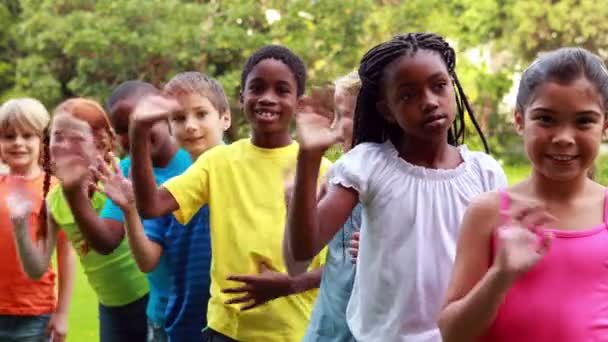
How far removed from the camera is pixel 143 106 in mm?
3172

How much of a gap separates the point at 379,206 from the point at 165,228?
5.31ft

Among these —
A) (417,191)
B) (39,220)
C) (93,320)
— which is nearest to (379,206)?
(417,191)

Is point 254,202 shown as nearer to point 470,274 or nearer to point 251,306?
point 251,306

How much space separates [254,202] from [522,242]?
159 centimetres

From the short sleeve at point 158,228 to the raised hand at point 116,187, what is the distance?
1.25 feet

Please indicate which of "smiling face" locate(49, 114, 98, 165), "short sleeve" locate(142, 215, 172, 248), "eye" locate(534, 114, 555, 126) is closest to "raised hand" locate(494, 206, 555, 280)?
"eye" locate(534, 114, 555, 126)

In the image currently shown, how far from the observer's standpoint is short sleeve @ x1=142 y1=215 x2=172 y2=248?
3977 millimetres

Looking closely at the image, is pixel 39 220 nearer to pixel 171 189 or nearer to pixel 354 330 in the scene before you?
pixel 171 189

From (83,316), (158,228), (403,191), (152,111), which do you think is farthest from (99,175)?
(83,316)

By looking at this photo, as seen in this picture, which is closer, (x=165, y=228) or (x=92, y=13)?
(x=165, y=228)

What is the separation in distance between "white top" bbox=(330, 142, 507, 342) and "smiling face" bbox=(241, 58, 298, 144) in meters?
0.92

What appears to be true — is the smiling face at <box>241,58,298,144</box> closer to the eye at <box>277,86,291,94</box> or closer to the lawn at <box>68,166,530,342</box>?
the eye at <box>277,86,291,94</box>

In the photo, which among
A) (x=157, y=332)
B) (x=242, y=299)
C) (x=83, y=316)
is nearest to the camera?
(x=242, y=299)

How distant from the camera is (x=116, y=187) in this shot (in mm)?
3592
